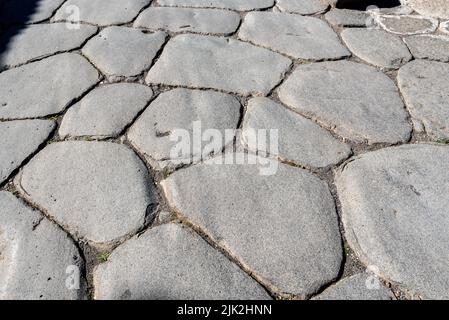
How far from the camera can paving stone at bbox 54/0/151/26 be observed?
8.76ft

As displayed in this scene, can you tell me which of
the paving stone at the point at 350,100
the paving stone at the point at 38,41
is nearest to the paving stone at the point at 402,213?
the paving stone at the point at 350,100

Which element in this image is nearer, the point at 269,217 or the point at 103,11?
the point at 269,217

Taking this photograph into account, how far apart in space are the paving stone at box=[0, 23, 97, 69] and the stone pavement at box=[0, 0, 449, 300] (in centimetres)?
1

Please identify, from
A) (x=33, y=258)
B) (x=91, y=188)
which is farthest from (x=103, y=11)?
(x=33, y=258)

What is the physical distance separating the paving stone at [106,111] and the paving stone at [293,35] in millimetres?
806

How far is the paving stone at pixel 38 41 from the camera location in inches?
92.7

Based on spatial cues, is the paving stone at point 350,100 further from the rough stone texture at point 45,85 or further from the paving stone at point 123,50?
the rough stone texture at point 45,85

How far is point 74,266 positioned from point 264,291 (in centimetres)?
59

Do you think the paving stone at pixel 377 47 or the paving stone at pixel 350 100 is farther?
the paving stone at pixel 377 47

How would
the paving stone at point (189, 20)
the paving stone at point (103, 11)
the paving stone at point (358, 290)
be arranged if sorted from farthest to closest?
the paving stone at point (103, 11) < the paving stone at point (189, 20) < the paving stone at point (358, 290)

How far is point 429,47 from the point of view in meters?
2.39

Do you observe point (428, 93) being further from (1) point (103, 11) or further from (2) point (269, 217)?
(1) point (103, 11)

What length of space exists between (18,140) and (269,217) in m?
1.10

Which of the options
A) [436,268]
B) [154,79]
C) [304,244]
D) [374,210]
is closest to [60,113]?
[154,79]
